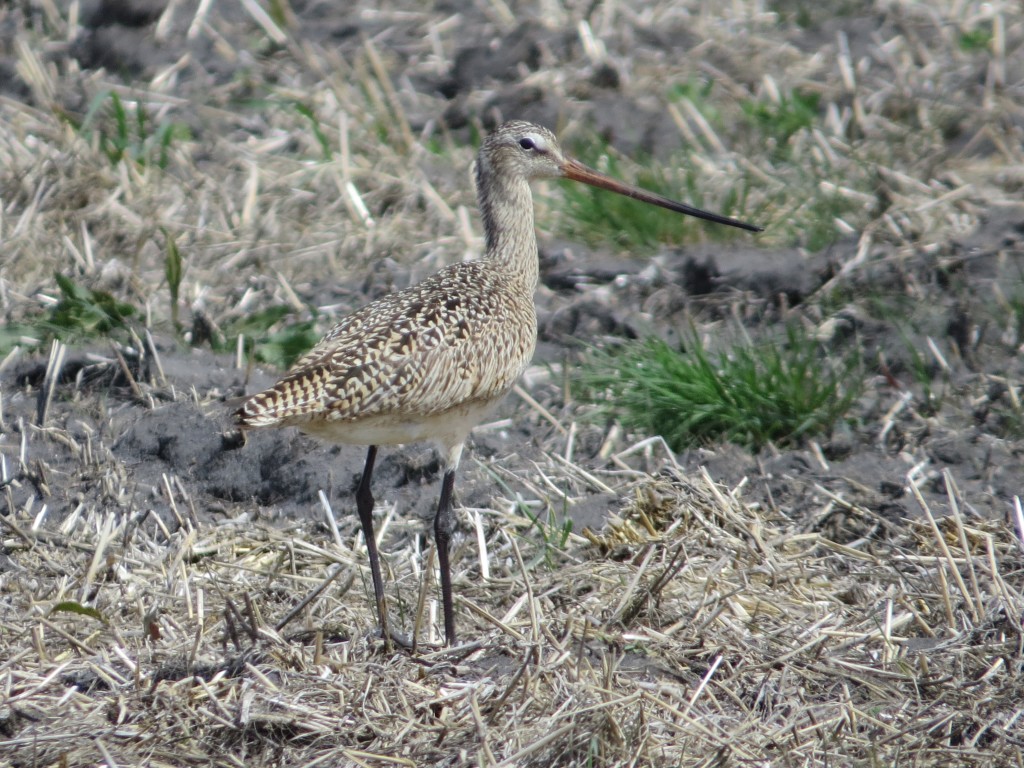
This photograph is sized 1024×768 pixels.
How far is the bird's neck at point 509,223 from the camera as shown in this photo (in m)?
5.46

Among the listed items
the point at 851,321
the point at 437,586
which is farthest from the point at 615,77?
the point at 437,586

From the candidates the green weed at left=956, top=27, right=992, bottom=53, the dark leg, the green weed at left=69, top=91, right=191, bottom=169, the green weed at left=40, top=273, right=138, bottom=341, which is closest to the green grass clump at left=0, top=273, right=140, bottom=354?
the green weed at left=40, top=273, right=138, bottom=341

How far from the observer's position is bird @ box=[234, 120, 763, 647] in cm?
431

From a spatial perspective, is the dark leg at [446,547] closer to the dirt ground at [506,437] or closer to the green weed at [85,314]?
the dirt ground at [506,437]

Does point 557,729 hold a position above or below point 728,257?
above

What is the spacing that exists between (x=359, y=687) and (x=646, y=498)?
1551 millimetres

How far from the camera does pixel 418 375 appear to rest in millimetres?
4461

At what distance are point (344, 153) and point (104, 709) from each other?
447cm

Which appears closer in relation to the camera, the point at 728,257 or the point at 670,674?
the point at 670,674

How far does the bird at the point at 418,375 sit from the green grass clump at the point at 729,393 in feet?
2.47

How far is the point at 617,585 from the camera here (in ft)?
15.1

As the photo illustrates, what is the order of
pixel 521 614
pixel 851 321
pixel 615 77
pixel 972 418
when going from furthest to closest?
pixel 615 77
pixel 851 321
pixel 972 418
pixel 521 614

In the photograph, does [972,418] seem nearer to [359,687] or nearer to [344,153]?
[359,687]

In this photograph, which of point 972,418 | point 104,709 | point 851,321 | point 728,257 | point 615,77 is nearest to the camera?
point 104,709
